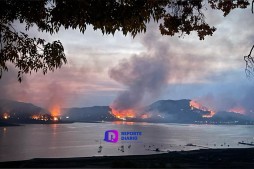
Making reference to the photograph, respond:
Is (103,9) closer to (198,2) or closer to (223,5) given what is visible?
(198,2)

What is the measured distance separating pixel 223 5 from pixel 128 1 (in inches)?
81.1

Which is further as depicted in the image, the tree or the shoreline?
the shoreline

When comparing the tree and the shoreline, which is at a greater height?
the tree

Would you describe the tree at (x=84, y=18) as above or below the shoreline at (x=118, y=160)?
above

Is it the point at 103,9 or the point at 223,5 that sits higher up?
the point at 223,5

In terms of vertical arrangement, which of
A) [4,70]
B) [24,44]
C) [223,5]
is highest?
[223,5]

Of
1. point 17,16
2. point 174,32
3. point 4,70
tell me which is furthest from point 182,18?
point 4,70

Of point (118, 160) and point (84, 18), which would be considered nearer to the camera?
point (84, 18)

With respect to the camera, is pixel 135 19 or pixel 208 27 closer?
pixel 135 19

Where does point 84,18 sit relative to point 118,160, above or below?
above

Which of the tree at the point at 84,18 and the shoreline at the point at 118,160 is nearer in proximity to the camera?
the tree at the point at 84,18

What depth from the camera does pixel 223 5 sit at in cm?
583

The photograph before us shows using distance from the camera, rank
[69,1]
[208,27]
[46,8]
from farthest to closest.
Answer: [208,27]
[46,8]
[69,1]

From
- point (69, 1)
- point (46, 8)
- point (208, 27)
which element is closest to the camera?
point (69, 1)
